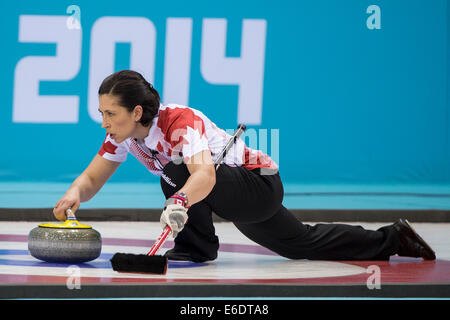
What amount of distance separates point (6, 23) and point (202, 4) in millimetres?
1759

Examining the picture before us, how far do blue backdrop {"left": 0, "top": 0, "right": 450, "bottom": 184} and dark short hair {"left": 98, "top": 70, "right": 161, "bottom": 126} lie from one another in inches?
158

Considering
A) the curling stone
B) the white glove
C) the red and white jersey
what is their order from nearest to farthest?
1. the white glove
2. the red and white jersey
3. the curling stone

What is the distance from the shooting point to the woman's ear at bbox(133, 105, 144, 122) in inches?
117

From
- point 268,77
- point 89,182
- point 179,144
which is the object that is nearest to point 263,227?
point 179,144

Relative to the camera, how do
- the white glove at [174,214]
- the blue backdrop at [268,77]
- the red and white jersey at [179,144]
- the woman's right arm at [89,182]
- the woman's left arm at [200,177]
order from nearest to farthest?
the white glove at [174,214] → the woman's left arm at [200,177] → the red and white jersey at [179,144] → the woman's right arm at [89,182] → the blue backdrop at [268,77]

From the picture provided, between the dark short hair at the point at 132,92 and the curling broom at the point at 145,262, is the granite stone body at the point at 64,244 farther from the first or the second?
the dark short hair at the point at 132,92

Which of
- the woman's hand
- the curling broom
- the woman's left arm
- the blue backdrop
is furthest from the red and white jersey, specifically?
the blue backdrop

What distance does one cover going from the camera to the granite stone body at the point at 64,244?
306 centimetres

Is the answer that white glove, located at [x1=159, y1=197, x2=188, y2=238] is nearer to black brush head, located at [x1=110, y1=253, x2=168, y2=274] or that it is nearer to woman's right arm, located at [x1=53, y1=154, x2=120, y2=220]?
black brush head, located at [x1=110, y1=253, x2=168, y2=274]

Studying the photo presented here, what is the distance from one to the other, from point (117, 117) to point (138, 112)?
80 mm

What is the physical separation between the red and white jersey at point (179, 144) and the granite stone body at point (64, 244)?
14.3 inches

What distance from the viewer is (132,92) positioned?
2969 mm

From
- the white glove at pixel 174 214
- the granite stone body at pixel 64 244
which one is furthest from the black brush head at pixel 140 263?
the granite stone body at pixel 64 244

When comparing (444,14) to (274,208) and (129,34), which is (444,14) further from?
(274,208)
